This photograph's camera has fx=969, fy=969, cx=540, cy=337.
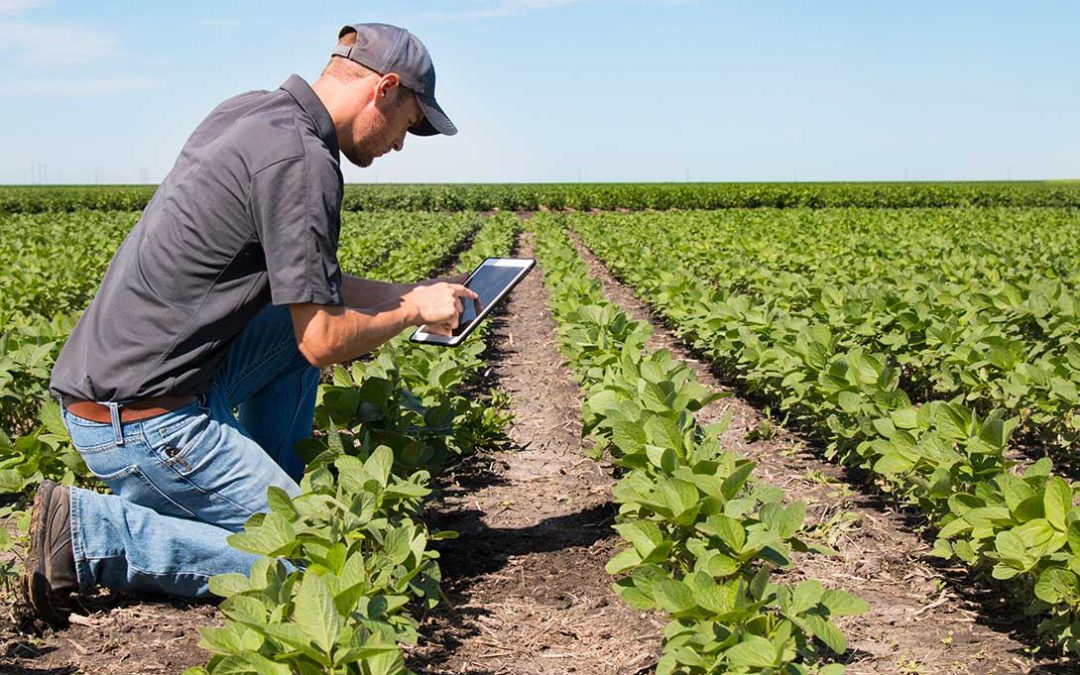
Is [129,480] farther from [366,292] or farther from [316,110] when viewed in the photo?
[316,110]

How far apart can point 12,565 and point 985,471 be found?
334cm

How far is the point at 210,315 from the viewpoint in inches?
111

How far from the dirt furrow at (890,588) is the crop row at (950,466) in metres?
0.12

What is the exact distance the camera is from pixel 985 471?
3.20 metres

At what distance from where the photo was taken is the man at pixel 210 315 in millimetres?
2674

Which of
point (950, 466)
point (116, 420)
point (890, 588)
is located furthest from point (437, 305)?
point (890, 588)

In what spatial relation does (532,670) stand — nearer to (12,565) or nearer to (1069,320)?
(12,565)

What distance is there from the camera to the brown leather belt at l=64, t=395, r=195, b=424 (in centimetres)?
285

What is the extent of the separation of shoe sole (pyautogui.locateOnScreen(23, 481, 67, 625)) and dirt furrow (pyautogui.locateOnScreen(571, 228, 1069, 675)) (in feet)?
7.89

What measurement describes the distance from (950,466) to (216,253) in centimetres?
245

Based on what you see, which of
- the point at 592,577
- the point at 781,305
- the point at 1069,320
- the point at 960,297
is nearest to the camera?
the point at 592,577

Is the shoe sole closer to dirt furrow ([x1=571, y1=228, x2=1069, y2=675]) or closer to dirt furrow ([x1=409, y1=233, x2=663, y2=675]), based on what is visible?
dirt furrow ([x1=409, y1=233, x2=663, y2=675])

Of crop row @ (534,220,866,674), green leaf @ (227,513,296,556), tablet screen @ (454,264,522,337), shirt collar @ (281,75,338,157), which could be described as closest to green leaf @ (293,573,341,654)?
green leaf @ (227,513,296,556)

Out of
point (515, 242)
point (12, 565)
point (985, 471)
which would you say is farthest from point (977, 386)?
point (515, 242)
